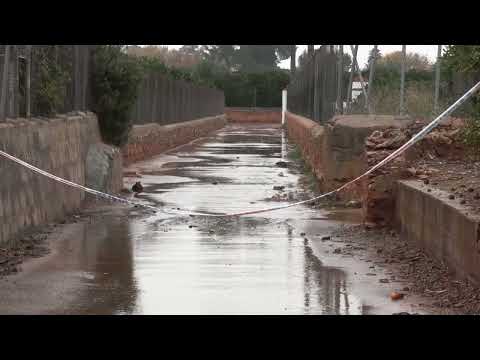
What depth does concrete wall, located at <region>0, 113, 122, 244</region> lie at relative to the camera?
10.7m

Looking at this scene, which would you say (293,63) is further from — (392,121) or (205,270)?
(205,270)

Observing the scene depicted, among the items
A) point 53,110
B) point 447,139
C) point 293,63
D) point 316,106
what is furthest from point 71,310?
point 293,63

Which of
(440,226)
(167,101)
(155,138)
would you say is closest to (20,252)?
(440,226)

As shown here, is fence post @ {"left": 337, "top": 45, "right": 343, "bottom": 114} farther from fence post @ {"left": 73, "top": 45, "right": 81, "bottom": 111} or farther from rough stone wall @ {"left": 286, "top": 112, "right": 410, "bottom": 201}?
fence post @ {"left": 73, "top": 45, "right": 81, "bottom": 111}

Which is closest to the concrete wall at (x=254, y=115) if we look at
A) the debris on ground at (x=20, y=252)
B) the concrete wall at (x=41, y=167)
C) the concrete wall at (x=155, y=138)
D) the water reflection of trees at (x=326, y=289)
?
the concrete wall at (x=155, y=138)

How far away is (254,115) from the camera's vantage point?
77.4m

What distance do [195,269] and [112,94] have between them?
426 inches

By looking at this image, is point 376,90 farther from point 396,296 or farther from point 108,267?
point 396,296

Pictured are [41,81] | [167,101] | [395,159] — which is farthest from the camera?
[167,101]

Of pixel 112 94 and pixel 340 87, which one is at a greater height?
pixel 340 87

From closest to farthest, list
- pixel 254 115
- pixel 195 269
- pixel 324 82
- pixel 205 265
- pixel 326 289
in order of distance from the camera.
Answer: pixel 326 289 < pixel 195 269 < pixel 205 265 < pixel 324 82 < pixel 254 115

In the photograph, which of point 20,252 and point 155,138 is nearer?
point 20,252

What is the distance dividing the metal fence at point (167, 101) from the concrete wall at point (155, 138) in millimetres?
306

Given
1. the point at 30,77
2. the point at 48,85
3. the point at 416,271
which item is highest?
the point at 30,77
